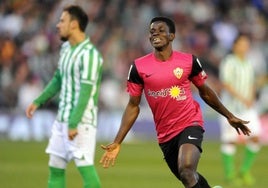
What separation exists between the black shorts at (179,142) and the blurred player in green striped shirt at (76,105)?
104 centimetres

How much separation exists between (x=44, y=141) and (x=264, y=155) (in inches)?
250

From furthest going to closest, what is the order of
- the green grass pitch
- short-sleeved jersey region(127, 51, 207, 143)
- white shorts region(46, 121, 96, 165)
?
the green grass pitch < white shorts region(46, 121, 96, 165) < short-sleeved jersey region(127, 51, 207, 143)

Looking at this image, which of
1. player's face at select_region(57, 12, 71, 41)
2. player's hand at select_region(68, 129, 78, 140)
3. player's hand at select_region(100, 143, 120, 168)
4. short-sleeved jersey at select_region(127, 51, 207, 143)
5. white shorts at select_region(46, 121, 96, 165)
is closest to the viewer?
player's hand at select_region(100, 143, 120, 168)

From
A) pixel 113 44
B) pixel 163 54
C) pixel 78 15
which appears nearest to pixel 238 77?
pixel 78 15

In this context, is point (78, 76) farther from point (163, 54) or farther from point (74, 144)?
point (163, 54)

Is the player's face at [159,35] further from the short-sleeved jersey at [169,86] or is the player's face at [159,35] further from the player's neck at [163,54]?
the short-sleeved jersey at [169,86]

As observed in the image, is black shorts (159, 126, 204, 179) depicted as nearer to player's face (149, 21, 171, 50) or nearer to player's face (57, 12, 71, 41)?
player's face (149, 21, 171, 50)

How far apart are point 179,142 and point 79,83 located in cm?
160

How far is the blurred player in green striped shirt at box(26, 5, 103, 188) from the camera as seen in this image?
10.7 metres

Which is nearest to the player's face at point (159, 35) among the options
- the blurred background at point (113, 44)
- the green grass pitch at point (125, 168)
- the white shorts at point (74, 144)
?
the white shorts at point (74, 144)

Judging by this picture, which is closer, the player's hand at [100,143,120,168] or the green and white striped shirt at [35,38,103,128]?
the player's hand at [100,143,120,168]

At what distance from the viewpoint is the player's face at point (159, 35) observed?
32.4 feet

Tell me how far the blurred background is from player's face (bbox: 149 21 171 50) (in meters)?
14.8

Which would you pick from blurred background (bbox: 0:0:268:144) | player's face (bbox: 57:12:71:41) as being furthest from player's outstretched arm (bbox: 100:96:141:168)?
blurred background (bbox: 0:0:268:144)
